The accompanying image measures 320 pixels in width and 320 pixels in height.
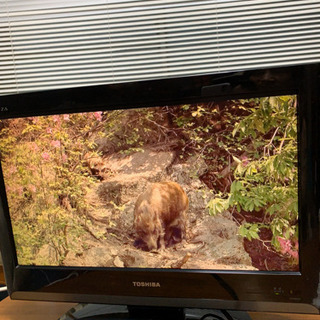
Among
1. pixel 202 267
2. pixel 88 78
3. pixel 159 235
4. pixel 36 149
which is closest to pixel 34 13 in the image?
pixel 88 78

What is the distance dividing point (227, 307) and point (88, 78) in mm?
1055

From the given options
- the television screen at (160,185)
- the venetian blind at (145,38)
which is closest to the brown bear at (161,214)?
the television screen at (160,185)

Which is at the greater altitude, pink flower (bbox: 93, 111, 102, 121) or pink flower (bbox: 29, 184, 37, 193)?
pink flower (bbox: 93, 111, 102, 121)

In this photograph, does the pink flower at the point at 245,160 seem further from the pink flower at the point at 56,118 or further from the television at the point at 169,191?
the pink flower at the point at 56,118

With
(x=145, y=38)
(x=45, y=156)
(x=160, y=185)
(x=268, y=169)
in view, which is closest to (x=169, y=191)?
(x=160, y=185)

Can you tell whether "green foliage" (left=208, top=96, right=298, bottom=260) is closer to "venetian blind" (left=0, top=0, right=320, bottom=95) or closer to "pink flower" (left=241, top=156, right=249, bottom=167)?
"pink flower" (left=241, top=156, right=249, bottom=167)

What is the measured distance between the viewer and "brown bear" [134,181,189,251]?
2.45 feet

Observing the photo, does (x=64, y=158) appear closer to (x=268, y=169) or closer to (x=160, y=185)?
(x=160, y=185)

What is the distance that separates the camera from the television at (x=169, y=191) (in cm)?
69

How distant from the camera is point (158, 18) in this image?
1301 millimetres

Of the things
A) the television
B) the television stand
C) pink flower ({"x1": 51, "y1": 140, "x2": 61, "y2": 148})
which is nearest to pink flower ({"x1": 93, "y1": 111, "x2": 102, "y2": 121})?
the television

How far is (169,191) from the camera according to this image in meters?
0.75

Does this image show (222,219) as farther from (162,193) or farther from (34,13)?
(34,13)

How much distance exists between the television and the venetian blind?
63 centimetres
